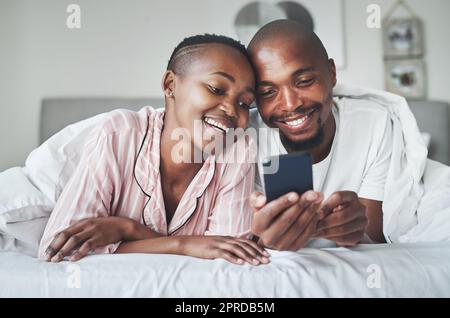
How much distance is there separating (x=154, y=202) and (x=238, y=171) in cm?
17

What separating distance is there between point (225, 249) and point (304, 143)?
367 mm

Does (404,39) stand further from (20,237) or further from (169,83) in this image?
(20,237)

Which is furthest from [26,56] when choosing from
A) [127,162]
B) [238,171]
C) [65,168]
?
[238,171]

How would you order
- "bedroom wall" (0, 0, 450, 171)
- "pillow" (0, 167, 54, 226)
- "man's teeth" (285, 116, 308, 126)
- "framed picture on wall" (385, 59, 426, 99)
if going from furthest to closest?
1. "framed picture on wall" (385, 59, 426, 99)
2. "bedroom wall" (0, 0, 450, 171)
3. "man's teeth" (285, 116, 308, 126)
4. "pillow" (0, 167, 54, 226)

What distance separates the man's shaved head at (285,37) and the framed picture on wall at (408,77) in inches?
28.0

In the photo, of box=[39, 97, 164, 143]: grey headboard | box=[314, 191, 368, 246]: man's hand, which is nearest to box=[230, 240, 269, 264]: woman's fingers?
box=[314, 191, 368, 246]: man's hand

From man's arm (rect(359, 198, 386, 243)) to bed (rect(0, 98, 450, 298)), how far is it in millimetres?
204

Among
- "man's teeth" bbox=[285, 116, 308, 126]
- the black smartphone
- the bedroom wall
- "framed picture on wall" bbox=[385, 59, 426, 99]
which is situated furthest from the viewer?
"framed picture on wall" bbox=[385, 59, 426, 99]

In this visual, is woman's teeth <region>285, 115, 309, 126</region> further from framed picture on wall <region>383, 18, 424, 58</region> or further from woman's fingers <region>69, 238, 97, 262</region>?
framed picture on wall <region>383, 18, 424, 58</region>

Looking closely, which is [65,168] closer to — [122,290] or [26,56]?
[122,290]

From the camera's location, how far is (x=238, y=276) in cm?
59

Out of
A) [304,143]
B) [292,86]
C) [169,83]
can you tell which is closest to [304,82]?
[292,86]

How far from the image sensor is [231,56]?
76 cm

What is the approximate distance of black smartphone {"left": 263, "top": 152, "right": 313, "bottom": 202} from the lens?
57 centimetres
